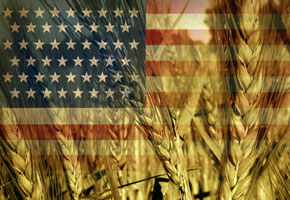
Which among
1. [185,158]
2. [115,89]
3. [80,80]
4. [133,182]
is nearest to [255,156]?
[185,158]

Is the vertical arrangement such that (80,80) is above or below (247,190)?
above

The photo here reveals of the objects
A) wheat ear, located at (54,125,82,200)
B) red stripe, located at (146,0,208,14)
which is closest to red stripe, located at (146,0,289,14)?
red stripe, located at (146,0,208,14)

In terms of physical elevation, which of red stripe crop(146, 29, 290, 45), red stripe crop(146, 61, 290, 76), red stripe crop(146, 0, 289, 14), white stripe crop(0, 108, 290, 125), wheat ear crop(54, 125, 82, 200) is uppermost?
red stripe crop(146, 0, 289, 14)

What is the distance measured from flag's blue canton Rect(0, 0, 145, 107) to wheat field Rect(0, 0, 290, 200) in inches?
3.0

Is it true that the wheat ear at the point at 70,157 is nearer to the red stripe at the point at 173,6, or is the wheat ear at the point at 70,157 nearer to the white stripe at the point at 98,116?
the white stripe at the point at 98,116

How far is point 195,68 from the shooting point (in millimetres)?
782

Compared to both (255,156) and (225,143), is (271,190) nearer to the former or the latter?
(255,156)

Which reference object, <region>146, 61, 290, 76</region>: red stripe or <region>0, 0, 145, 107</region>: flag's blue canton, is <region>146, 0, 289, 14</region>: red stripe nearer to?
<region>0, 0, 145, 107</region>: flag's blue canton

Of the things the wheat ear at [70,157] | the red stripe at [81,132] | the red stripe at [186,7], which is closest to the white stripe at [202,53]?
the red stripe at [186,7]

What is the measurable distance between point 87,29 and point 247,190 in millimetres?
883

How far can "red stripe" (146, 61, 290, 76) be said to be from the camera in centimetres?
77

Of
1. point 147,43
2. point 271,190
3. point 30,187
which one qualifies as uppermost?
point 147,43

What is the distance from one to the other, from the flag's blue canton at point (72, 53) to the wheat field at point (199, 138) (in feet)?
0.25

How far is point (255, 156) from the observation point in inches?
30.6
